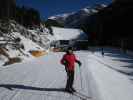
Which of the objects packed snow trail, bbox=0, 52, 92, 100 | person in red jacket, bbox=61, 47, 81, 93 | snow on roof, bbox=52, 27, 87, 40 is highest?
snow on roof, bbox=52, 27, 87, 40

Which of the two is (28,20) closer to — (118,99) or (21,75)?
(21,75)

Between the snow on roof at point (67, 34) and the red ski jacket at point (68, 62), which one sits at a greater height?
the snow on roof at point (67, 34)

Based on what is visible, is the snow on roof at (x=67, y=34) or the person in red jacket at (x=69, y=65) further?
the snow on roof at (x=67, y=34)

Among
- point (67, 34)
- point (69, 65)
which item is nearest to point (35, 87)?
point (69, 65)

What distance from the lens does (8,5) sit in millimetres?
37125

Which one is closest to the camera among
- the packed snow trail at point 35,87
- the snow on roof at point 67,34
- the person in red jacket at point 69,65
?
the packed snow trail at point 35,87

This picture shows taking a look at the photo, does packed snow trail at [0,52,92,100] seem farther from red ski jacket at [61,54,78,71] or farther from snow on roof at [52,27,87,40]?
snow on roof at [52,27,87,40]

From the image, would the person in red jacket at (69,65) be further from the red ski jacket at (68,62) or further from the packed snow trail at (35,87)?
the packed snow trail at (35,87)

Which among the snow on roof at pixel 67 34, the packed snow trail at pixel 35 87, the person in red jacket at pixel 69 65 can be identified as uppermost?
the snow on roof at pixel 67 34

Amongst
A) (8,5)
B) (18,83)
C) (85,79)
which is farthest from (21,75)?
(8,5)

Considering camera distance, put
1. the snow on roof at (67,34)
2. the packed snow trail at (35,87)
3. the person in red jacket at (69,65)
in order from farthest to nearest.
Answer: the snow on roof at (67,34), the person in red jacket at (69,65), the packed snow trail at (35,87)

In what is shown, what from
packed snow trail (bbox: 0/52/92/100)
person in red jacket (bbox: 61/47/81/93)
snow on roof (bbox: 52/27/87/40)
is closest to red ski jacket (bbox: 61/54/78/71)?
person in red jacket (bbox: 61/47/81/93)

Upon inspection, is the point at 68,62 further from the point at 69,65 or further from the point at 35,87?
the point at 35,87

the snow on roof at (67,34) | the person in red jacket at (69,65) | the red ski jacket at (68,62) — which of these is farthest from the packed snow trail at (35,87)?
the snow on roof at (67,34)
